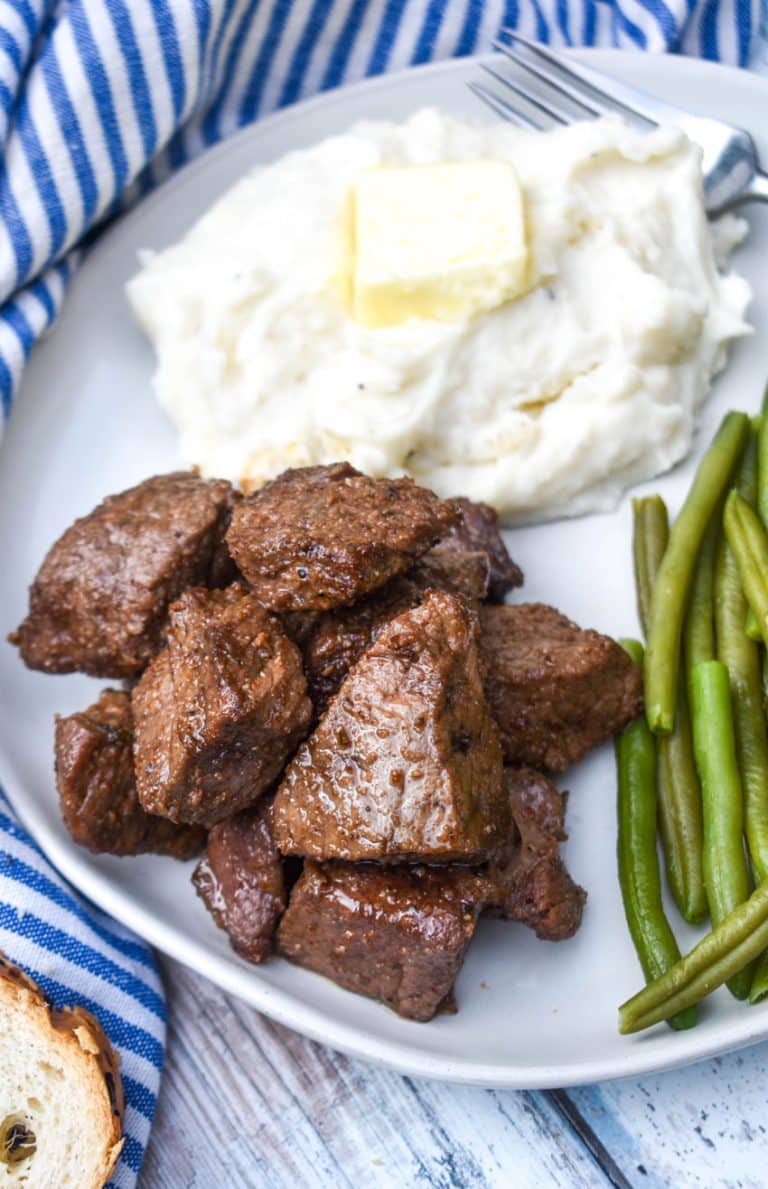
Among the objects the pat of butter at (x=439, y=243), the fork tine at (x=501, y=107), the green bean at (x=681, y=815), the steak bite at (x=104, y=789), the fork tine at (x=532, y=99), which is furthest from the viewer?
the fork tine at (x=501, y=107)

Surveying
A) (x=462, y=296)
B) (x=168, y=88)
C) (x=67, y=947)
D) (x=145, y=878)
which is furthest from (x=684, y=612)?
(x=168, y=88)

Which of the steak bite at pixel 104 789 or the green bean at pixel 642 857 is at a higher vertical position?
the steak bite at pixel 104 789

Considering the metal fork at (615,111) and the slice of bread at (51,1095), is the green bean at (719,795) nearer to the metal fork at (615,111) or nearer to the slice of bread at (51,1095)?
the slice of bread at (51,1095)

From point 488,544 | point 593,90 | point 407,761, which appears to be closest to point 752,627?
point 488,544

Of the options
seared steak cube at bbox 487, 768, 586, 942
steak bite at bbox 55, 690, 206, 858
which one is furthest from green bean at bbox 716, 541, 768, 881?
steak bite at bbox 55, 690, 206, 858

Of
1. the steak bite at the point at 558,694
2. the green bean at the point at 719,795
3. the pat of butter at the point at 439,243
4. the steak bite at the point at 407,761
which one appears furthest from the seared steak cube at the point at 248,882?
the pat of butter at the point at 439,243

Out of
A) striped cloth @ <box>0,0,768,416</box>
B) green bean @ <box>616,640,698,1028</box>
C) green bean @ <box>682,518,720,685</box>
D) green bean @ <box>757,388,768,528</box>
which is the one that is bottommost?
green bean @ <box>616,640,698,1028</box>

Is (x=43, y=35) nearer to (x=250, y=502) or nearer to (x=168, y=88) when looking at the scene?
(x=168, y=88)

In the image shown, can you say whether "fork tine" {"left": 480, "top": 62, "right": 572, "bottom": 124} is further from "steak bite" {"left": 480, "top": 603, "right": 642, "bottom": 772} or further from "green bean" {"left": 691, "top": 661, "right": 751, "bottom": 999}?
"green bean" {"left": 691, "top": 661, "right": 751, "bottom": 999}
